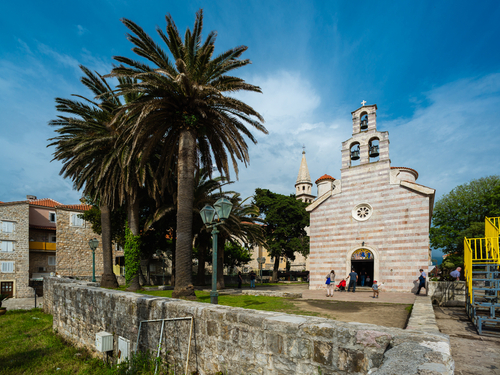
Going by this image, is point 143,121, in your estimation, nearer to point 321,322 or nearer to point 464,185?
point 321,322

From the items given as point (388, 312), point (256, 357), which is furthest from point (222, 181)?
point (256, 357)

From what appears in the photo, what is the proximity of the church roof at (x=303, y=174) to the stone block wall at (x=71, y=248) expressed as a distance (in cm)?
4720

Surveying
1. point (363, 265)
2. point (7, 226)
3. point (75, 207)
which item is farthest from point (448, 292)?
point (7, 226)

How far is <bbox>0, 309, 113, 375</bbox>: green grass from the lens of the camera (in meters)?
8.45

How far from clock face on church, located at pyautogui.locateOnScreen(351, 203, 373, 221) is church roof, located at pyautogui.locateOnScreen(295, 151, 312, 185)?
49.1 metres

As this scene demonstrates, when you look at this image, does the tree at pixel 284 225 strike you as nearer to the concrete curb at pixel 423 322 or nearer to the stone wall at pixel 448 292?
the stone wall at pixel 448 292

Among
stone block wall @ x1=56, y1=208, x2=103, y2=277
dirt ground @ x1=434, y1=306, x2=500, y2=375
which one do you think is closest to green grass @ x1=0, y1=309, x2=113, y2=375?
dirt ground @ x1=434, y1=306, x2=500, y2=375

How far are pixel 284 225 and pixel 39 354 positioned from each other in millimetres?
30833

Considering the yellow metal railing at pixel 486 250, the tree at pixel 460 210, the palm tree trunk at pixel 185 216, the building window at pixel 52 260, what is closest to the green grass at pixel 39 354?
the palm tree trunk at pixel 185 216

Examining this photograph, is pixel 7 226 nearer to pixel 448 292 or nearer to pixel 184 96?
pixel 184 96

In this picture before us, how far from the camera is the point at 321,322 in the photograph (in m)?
4.19

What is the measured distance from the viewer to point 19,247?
104 ft

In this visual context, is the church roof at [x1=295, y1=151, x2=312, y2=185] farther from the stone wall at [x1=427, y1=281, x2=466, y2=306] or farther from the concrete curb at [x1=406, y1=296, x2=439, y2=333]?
the concrete curb at [x1=406, y1=296, x2=439, y2=333]

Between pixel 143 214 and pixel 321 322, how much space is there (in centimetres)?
2358
